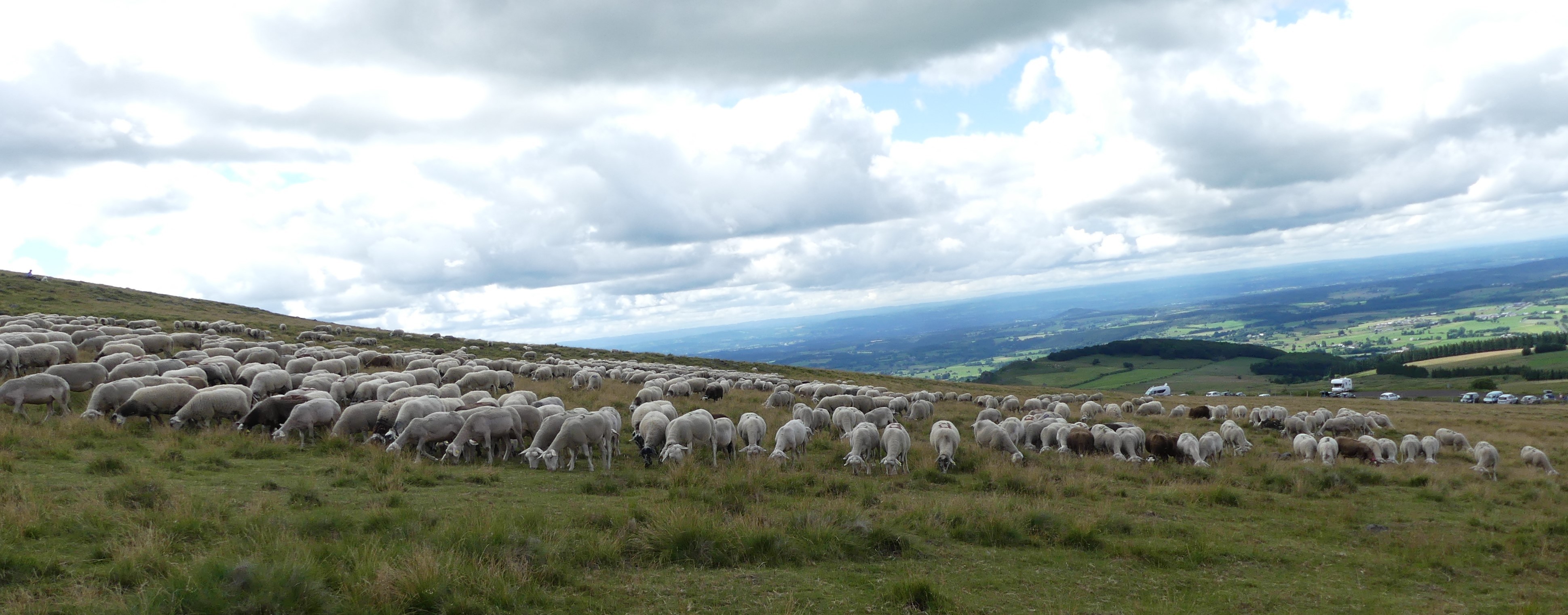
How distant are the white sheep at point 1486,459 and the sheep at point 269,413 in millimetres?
32447

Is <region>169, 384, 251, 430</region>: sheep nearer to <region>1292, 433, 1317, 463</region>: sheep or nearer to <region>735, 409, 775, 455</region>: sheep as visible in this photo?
<region>735, 409, 775, 455</region>: sheep

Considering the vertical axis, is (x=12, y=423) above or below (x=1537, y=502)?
above

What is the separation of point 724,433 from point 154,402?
530 inches

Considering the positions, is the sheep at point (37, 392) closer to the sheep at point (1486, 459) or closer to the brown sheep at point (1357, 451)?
the brown sheep at point (1357, 451)

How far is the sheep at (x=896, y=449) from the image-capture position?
17.9 metres

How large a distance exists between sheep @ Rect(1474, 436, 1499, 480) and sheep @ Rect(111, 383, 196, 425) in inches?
1381

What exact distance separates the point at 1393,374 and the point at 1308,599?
144375mm

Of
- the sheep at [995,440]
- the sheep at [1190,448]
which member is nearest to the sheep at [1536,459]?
the sheep at [1190,448]

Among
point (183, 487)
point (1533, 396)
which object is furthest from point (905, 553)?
point (1533, 396)

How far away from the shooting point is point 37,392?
56.5 ft

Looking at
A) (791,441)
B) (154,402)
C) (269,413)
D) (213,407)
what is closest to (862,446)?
(791,441)

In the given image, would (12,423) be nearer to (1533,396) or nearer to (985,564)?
(985,564)

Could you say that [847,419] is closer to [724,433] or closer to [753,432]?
[753,432]

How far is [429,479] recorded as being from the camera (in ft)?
44.6
